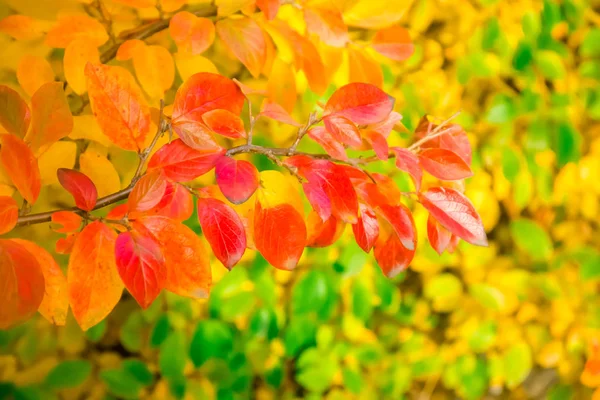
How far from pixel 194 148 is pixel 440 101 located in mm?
599

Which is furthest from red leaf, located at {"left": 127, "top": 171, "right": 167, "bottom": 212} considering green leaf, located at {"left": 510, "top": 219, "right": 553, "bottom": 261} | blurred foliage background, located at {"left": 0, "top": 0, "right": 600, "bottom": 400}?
green leaf, located at {"left": 510, "top": 219, "right": 553, "bottom": 261}

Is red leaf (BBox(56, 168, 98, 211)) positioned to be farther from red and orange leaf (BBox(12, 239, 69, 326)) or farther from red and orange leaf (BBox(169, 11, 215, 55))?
red and orange leaf (BBox(169, 11, 215, 55))

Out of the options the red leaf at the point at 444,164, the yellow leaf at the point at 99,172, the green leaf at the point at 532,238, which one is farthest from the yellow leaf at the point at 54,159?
the green leaf at the point at 532,238

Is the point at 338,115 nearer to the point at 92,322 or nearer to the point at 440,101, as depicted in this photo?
the point at 92,322

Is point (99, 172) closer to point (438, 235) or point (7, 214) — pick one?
point (7, 214)

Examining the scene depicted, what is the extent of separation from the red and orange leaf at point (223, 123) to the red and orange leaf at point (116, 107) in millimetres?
51

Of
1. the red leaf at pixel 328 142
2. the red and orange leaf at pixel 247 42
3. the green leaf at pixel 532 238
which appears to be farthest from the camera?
the green leaf at pixel 532 238

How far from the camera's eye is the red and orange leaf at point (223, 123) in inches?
19.3

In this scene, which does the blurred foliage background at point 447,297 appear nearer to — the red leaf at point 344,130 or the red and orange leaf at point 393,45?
the red and orange leaf at point 393,45

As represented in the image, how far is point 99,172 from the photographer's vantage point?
58cm

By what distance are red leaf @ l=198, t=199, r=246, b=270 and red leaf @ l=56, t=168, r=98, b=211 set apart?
9 centimetres

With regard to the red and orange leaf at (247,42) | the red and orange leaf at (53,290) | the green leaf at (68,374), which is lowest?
the green leaf at (68,374)

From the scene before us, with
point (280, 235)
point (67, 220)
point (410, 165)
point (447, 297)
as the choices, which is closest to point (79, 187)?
point (67, 220)

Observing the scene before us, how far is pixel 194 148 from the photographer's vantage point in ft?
1.55
